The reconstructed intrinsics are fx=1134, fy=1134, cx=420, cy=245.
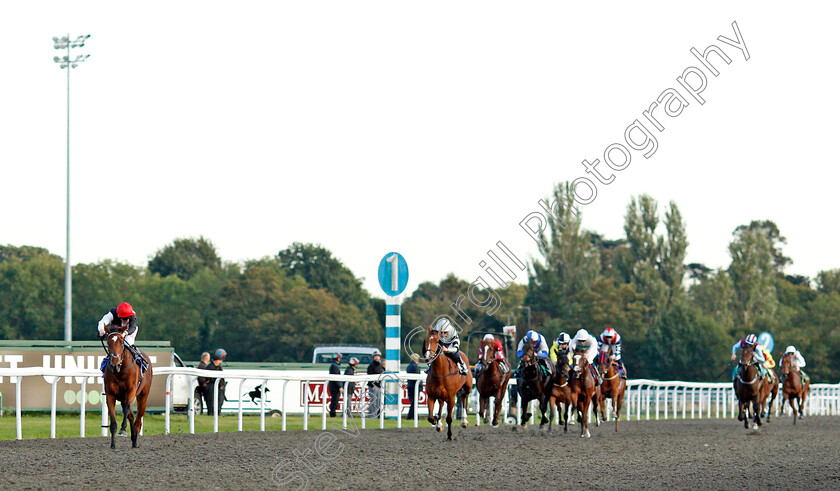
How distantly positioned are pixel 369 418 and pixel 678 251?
46.4 m

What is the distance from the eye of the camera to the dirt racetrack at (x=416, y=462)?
9023 millimetres

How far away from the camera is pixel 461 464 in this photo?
10891 mm

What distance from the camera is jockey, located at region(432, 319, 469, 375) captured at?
14.8m

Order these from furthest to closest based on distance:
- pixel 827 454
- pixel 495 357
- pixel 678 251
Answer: pixel 678 251 < pixel 495 357 < pixel 827 454

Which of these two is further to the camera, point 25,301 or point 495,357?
point 25,301

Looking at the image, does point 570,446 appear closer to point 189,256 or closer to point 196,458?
point 196,458

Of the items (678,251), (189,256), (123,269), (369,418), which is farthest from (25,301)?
(369,418)

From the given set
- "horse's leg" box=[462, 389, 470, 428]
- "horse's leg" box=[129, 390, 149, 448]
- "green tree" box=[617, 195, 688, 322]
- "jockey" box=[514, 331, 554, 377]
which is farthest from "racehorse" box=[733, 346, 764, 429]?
"green tree" box=[617, 195, 688, 322]

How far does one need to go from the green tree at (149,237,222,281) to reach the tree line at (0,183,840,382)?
6024mm

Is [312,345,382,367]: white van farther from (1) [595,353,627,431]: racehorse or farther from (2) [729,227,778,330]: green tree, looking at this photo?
(2) [729,227,778,330]: green tree

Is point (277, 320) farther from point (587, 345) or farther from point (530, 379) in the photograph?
point (587, 345)

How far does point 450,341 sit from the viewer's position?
1517 cm

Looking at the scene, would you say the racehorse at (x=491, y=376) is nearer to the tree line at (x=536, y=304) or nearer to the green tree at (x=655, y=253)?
the tree line at (x=536, y=304)

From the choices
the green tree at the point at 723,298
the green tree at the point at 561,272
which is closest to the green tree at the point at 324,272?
the green tree at the point at 561,272
